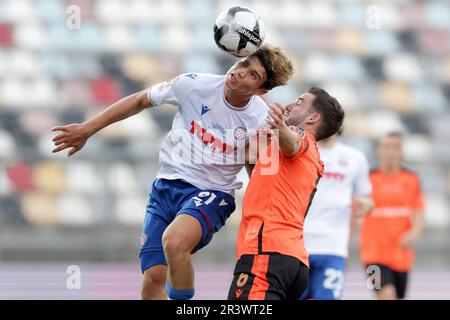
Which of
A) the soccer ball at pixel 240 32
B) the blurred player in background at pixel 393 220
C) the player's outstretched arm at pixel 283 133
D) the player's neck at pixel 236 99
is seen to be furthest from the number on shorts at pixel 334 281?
the player's outstretched arm at pixel 283 133

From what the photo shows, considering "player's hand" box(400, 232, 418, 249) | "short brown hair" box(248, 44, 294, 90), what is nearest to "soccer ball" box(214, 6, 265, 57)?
"short brown hair" box(248, 44, 294, 90)

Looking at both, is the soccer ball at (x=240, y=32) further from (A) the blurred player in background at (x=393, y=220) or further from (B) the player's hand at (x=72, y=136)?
(A) the blurred player in background at (x=393, y=220)

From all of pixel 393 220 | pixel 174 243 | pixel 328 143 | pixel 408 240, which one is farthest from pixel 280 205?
pixel 393 220

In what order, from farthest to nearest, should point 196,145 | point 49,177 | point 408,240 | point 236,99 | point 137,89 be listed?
1. point 137,89
2. point 49,177
3. point 408,240
4. point 196,145
5. point 236,99

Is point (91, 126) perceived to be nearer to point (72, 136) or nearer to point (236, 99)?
point (72, 136)

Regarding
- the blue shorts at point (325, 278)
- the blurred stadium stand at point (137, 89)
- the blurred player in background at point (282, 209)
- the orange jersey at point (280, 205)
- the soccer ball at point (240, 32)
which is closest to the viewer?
Answer: the blurred player in background at point (282, 209)

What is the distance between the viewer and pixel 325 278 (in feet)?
28.2

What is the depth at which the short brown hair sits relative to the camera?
6.38 m

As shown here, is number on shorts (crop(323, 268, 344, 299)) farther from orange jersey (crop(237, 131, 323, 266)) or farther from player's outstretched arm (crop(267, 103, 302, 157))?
player's outstretched arm (crop(267, 103, 302, 157))

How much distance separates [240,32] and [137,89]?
42.5 ft

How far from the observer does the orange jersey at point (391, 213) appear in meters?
10.7

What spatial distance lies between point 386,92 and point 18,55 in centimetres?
807
